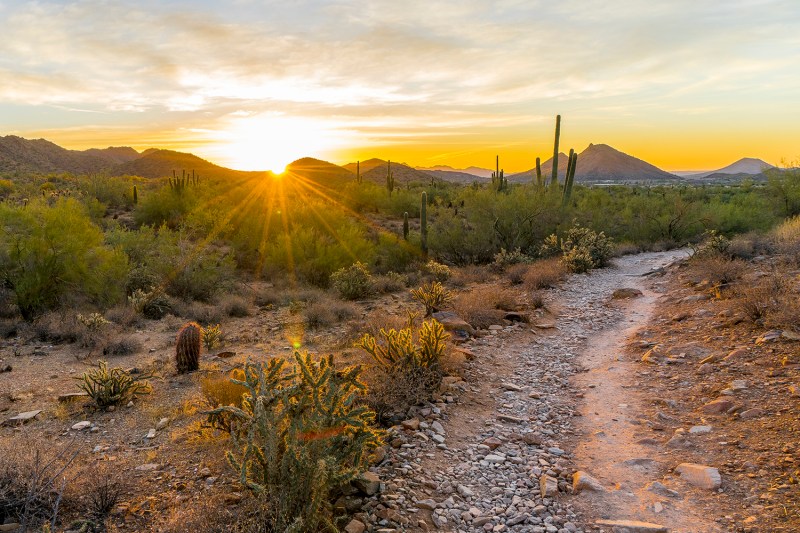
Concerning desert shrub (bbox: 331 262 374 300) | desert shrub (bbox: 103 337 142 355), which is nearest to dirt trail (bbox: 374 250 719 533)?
desert shrub (bbox: 331 262 374 300)

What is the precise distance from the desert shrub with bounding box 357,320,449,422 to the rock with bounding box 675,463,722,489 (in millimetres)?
2803

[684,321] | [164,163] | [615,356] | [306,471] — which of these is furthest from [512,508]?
[164,163]

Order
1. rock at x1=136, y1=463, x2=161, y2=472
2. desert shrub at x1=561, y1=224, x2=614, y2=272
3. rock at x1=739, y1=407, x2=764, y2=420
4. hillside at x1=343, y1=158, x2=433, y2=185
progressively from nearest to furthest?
rock at x1=136, y1=463, x2=161, y2=472, rock at x1=739, y1=407, x2=764, y2=420, desert shrub at x1=561, y1=224, x2=614, y2=272, hillside at x1=343, y1=158, x2=433, y2=185

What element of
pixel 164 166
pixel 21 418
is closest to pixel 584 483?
pixel 21 418

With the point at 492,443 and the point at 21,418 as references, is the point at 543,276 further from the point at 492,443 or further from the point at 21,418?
the point at 21,418

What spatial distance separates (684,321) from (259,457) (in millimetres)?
8305

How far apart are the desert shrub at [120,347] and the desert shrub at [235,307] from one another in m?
3.00

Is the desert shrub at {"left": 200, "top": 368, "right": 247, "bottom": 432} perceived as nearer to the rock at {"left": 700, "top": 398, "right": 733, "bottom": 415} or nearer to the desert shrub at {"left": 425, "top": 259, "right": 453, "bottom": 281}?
the rock at {"left": 700, "top": 398, "right": 733, "bottom": 415}

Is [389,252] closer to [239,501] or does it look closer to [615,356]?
[615,356]

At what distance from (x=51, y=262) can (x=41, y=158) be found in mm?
72758

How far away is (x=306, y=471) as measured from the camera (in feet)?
11.7

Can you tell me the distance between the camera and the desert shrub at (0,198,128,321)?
37.2 ft

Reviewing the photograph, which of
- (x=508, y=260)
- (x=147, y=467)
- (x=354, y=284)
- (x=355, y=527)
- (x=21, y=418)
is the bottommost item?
(x=21, y=418)

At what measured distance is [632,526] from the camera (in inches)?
146
